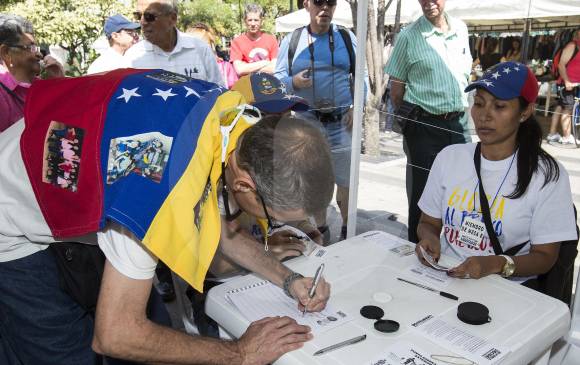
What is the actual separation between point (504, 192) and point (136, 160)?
1.25m

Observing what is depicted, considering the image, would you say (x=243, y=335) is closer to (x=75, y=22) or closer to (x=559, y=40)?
(x=559, y=40)

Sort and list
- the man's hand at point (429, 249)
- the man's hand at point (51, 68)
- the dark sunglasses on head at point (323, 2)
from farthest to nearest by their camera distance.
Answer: the man's hand at point (51, 68) → the dark sunglasses on head at point (323, 2) → the man's hand at point (429, 249)

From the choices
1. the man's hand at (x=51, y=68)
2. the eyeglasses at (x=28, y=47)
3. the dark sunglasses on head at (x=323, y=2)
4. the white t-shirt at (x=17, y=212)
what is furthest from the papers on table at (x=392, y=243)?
the man's hand at (x=51, y=68)

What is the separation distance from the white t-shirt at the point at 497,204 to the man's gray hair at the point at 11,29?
210cm

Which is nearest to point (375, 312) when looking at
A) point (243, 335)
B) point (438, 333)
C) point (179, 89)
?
point (438, 333)

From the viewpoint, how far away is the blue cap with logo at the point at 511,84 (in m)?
1.65

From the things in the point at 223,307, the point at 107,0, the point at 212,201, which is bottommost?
the point at 223,307

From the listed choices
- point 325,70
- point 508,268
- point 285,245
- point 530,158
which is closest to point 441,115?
point 325,70

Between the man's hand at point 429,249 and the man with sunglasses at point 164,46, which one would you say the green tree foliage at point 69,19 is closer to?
the man with sunglasses at point 164,46

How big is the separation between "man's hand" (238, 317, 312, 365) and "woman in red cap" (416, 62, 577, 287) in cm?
56

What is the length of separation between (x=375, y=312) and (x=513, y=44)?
156 cm

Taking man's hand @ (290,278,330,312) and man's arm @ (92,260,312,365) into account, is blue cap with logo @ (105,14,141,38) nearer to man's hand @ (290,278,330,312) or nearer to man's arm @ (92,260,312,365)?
man's hand @ (290,278,330,312)

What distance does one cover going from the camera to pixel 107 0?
281 inches

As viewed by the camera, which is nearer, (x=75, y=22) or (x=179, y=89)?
(x=179, y=89)
